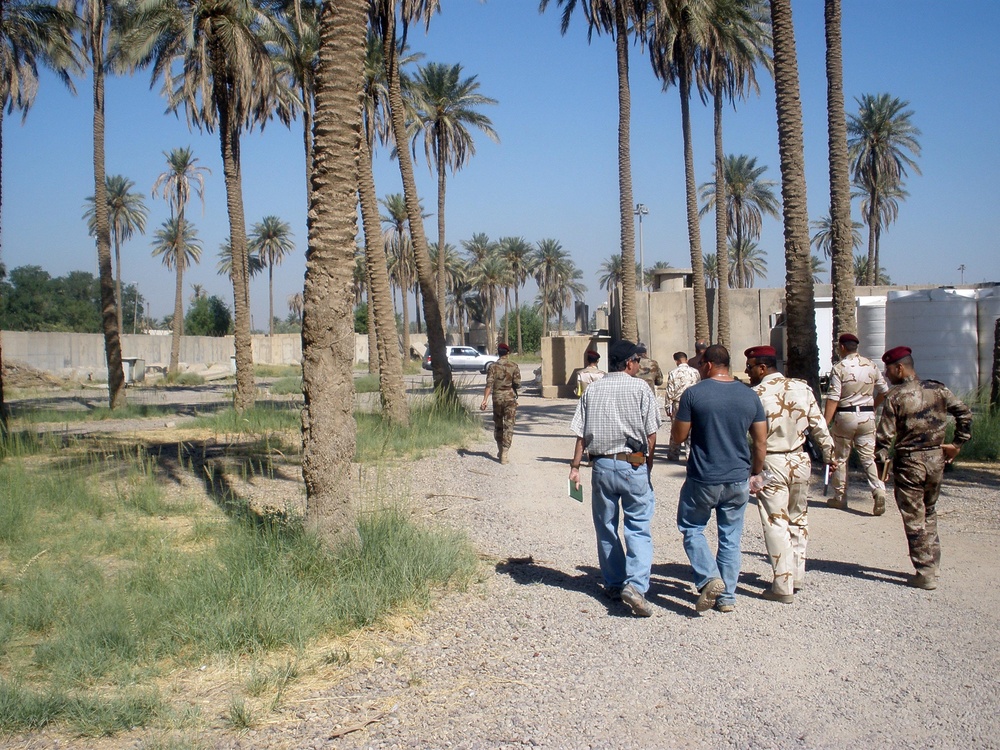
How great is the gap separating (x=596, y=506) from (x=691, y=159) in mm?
23826

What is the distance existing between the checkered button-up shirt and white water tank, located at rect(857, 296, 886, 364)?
16.2 m

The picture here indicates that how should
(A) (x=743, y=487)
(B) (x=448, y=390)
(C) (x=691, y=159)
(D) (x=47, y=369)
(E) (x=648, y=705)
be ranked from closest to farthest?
1. (E) (x=648, y=705)
2. (A) (x=743, y=487)
3. (B) (x=448, y=390)
4. (C) (x=691, y=159)
5. (D) (x=47, y=369)

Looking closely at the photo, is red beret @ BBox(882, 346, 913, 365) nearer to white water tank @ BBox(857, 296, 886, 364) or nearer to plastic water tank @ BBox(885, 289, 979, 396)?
plastic water tank @ BBox(885, 289, 979, 396)

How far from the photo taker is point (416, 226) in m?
18.2

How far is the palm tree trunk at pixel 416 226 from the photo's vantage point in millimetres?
17094

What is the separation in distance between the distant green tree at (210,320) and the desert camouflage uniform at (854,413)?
75.2m

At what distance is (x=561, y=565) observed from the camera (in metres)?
6.96

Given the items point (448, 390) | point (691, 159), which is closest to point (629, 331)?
point (448, 390)

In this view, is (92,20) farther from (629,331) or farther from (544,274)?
(544,274)

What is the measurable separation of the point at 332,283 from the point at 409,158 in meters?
12.1

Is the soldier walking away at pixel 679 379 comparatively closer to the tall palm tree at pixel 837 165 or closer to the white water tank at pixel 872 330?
the tall palm tree at pixel 837 165

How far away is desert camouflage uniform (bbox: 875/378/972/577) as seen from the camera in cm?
615

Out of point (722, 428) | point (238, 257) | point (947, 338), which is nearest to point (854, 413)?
point (722, 428)

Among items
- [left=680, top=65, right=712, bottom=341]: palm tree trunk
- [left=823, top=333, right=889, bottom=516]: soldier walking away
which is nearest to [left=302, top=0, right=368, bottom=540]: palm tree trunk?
[left=823, top=333, right=889, bottom=516]: soldier walking away
